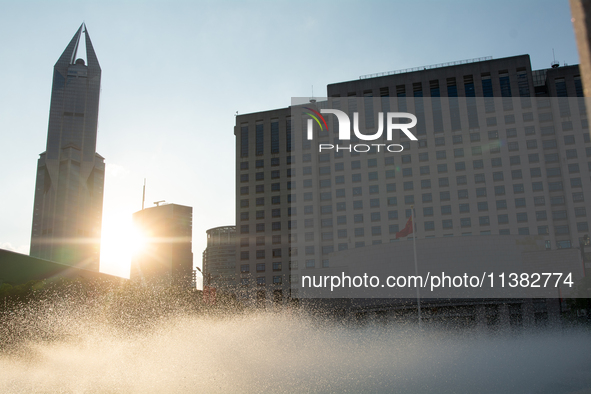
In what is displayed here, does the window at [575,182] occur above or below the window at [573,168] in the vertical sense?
below

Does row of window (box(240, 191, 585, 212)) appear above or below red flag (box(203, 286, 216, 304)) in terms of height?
above

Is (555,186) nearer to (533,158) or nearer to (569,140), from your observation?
(533,158)

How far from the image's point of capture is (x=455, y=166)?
306 feet

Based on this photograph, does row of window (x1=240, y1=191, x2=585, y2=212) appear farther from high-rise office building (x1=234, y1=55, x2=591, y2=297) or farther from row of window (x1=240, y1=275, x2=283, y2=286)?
row of window (x1=240, y1=275, x2=283, y2=286)

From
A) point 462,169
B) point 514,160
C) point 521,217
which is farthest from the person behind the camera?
point 462,169

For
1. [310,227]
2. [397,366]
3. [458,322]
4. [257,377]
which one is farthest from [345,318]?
[257,377]

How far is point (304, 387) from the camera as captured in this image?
20.1 m

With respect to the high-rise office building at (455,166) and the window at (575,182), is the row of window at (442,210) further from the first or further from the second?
the window at (575,182)

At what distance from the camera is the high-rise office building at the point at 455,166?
89375mm

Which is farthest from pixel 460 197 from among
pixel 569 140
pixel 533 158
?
pixel 569 140

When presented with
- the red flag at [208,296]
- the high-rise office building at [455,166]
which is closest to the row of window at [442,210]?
the high-rise office building at [455,166]

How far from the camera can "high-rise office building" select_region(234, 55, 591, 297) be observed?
89.4m

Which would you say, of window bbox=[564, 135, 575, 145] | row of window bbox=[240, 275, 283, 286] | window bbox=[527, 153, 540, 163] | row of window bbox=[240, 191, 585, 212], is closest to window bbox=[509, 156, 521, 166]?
window bbox=[527, 153, 540, 163]

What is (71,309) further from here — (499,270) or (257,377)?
(499,270)
